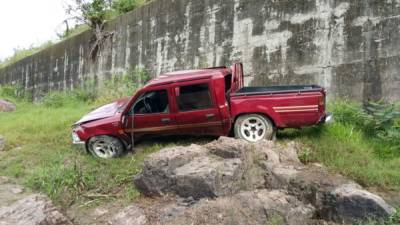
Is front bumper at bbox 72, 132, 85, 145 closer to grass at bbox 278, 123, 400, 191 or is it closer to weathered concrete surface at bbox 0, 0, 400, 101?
grass at bbox 278, 123, 400, 191

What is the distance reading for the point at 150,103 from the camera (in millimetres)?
7672

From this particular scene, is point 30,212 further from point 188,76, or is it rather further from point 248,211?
point 188,76

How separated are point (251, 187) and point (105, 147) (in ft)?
10.7

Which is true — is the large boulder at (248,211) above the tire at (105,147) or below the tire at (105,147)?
below

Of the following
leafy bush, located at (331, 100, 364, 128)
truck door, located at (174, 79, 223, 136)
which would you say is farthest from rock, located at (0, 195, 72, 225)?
leafy bush, located at (331, 100, 364, 128)

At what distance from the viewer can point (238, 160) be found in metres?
5.86

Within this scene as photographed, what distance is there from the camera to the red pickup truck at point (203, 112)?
704 cm

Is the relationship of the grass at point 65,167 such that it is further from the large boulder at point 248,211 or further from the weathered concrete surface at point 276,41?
the weathered concrete surface at point 276,41

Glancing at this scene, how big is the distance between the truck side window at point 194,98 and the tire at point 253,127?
0.62m

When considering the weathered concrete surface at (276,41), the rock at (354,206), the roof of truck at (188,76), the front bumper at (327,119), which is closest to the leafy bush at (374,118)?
the weathered concrete surface at (276,41)

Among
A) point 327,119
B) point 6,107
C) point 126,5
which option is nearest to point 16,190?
point 327,119

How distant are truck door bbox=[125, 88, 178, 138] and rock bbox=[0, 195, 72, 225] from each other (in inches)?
88.2

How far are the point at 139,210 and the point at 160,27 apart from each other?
25.6ft

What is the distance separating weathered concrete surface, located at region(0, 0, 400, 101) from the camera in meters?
7.85
